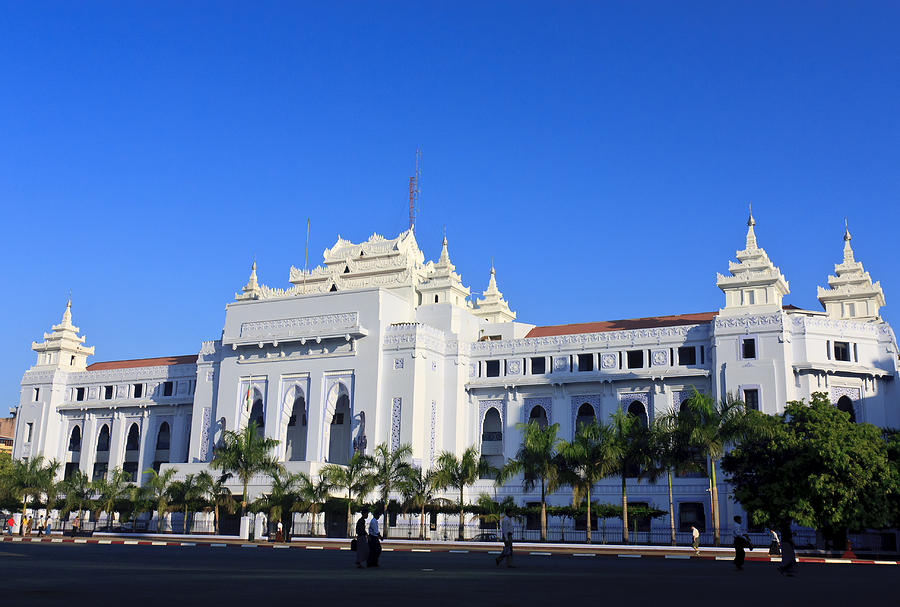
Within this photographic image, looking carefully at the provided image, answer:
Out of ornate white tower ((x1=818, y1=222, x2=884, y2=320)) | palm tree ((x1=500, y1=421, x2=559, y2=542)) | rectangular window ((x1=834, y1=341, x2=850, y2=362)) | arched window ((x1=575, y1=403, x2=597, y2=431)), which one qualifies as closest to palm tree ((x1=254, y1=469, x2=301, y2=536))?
palm tree ((x1=500, y1=421, x2=559, y2=542))

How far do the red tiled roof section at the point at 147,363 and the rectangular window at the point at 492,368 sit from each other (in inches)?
934

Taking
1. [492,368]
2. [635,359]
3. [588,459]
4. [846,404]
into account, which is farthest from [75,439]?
[846,404]

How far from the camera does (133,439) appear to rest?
72688 mm

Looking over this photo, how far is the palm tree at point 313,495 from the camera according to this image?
48.0 meters

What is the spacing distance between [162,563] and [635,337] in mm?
38076

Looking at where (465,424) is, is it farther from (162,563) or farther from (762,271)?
(162,563)

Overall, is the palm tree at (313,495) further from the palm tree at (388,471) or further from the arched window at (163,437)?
the arched window at (163,437)

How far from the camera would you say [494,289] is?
77875 mm

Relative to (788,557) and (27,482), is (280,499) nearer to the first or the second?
(27,482)

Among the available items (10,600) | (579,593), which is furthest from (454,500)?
(10,600)

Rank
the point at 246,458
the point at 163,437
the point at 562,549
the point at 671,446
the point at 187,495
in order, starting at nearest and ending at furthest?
1. the point at 562,549
2. the point at 671,446
3. the point at 246,458
4. the point at 187,495
5. the point at 163,437

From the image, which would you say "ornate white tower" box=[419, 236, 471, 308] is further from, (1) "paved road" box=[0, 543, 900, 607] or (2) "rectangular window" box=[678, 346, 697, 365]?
(1) "paved road" box=[0, 543, 900, 607]

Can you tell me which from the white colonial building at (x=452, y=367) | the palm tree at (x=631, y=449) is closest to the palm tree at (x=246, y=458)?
the white colonial building at (x=452, y=367)

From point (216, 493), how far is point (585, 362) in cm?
2268
